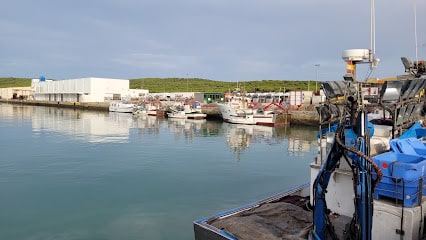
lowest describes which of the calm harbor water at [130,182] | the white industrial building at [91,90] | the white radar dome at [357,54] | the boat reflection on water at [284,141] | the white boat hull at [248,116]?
the calm harbor water at [130,182]

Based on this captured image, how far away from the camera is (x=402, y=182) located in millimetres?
5266

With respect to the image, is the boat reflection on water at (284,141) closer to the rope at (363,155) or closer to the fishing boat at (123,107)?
the rope at (363,155)

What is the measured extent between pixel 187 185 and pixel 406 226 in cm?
1072

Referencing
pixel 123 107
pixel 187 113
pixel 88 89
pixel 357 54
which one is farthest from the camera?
pixel 88 89

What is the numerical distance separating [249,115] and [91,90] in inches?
2099

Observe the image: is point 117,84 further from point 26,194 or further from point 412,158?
point 412,158

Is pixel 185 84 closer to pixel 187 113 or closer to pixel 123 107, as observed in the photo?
pixel 123 107

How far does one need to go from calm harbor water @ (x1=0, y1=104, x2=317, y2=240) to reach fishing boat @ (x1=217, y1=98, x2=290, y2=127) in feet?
55.7

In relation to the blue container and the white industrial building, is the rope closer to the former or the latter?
the blue container

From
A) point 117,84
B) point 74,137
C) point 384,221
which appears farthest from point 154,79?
point 384,221

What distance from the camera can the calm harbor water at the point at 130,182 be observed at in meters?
10.4

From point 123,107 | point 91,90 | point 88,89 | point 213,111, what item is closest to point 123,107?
point 123,107

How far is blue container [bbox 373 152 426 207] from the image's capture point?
524 cm

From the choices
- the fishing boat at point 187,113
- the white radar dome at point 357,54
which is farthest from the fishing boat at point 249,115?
the white radar dome at point 357,54
